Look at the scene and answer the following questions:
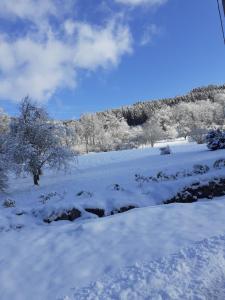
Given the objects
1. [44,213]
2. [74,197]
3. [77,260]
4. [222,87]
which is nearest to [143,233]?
[77,260]

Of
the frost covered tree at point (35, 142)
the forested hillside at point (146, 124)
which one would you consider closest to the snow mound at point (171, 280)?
the frost covered tree at point (35, 142)

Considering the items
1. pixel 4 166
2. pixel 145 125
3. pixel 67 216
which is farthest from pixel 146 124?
pixel 67 216

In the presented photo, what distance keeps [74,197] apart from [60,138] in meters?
6.85

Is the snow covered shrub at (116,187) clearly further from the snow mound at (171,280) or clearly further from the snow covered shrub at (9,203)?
the snow mound at (171,280)

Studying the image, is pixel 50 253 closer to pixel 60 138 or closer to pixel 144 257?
pixel 144 257

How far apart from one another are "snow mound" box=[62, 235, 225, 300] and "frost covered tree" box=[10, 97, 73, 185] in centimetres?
1278

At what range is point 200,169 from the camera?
14.8 meters

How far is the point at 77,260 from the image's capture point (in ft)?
21.5

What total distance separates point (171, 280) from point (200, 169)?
32.4 ft

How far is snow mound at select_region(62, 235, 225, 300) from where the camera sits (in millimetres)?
5133

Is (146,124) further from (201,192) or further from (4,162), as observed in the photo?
(201,192)

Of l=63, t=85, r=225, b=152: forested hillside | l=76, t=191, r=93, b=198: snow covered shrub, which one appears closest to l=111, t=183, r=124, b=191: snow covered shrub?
l=76, t=191, r=93, b=198: snow covered shrub

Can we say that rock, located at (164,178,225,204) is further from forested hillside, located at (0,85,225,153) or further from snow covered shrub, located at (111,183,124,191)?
forested hillside, located at (0,85,225,153)

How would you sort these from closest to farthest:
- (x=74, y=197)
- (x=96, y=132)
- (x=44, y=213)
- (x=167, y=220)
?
1. (x=167, y=220)
2. (x=44, y=213)
3. (x=74, y=197)
4. (x=96, y=132)
